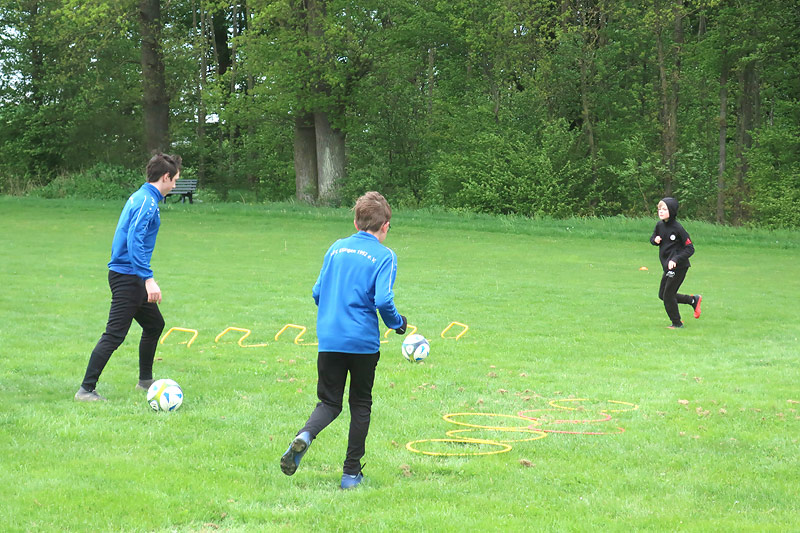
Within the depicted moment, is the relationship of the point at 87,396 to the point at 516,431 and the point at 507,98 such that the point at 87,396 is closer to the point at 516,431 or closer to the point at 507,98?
the point at 516,431

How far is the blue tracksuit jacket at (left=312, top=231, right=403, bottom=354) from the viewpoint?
5.65 m

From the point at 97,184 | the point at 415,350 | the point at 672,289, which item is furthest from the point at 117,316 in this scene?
the point at 97,184

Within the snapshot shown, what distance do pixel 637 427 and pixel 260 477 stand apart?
3050 mm

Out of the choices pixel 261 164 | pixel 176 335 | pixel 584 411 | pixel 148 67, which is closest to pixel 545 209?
pixel 261 164

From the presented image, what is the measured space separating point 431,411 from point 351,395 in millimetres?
1976

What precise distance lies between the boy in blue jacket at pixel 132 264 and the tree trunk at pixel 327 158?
88.0ft

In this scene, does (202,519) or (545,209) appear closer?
(202,519)

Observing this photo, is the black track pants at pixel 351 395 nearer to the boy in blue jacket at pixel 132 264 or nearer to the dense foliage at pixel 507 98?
the boy in blue jacket at pixel 132 264

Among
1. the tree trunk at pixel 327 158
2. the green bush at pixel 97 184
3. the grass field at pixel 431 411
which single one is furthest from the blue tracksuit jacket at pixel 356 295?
the green bush at pixel 97 184

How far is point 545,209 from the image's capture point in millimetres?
32844

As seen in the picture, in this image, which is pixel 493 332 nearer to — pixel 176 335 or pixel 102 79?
pixel 176 335

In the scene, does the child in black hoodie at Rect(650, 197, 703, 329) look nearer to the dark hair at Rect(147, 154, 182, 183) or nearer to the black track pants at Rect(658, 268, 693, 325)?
the black track pants at Rect(658, 268, 693, 325)

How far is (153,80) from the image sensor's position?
125 ft

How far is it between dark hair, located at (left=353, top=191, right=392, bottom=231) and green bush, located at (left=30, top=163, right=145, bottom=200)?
32.6 meters
